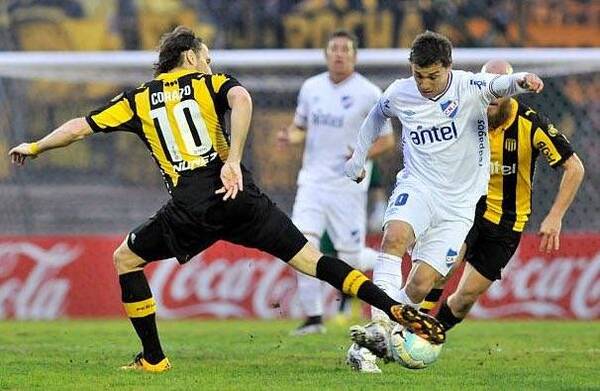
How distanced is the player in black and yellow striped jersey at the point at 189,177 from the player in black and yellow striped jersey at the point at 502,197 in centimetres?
209

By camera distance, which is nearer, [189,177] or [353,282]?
[353,282]

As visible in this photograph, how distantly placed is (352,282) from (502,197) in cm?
236

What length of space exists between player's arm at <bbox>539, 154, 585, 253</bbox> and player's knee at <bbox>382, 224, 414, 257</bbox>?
1126mm

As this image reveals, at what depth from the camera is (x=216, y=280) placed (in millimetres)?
15344

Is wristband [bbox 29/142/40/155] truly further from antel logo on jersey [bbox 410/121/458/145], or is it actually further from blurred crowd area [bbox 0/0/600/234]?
blurred crowd area [bbox 0/0/600/234]

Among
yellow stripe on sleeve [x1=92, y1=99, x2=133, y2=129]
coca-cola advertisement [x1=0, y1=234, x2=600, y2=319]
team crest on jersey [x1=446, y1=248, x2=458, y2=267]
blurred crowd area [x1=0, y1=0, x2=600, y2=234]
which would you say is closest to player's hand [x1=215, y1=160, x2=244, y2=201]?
yellow stripe on sleeve [x1=92, y1=99, x2=133, y2=129]

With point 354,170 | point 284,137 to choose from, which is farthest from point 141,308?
point 284,137

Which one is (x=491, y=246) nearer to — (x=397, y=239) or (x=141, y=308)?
(x=397, y=239)

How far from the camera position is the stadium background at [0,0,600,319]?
15.3 metres

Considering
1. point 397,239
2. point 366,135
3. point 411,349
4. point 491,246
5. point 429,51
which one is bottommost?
point 491,246

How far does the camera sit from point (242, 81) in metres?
17.2

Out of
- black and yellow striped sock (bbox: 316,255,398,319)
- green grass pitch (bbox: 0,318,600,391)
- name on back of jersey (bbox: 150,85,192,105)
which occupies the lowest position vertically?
green grass pitch (bbox: 0,318,600,391)

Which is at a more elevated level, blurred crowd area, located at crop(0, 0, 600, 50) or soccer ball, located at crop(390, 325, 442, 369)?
blurred crowd area, located at crop(0, 0, 600, 50)

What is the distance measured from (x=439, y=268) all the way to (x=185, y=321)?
262 inches
